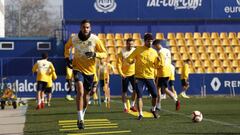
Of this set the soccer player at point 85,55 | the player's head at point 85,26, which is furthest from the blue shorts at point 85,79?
the player's head at point 85,26

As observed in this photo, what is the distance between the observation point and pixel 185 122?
15.0m

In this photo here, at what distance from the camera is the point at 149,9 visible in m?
40.2

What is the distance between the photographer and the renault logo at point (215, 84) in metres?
35.3

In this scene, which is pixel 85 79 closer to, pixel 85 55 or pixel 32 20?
pixel 85 55

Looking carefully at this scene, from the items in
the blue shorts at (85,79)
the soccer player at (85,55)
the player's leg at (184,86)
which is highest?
the soccer player at (85,55)

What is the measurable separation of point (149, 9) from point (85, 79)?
88.1 ft

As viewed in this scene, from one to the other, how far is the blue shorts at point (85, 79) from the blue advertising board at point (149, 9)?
2571 cm

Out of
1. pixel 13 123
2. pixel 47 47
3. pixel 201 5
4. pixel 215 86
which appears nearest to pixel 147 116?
pixel 13 123

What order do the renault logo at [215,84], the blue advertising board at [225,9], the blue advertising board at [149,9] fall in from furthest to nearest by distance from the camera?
the blue advertising board at [225,9]
the blue advertising board at [149,9]
the renault logo at [215,84]

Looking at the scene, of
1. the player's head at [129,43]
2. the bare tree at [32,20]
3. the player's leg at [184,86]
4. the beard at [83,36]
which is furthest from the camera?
the bare tree at [32,20]

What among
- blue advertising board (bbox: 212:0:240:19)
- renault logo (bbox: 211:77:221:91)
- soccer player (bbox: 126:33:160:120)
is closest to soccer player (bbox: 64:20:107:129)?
soccer player (bbox: 126:33:160:120)

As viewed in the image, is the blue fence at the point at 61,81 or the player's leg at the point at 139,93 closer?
the player's leg at the point at 139,93

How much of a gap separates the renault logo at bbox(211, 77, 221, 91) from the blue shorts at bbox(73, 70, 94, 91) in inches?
877

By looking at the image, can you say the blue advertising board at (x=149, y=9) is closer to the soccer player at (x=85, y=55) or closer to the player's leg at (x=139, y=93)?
the player's leg at (x=139, y=93)
